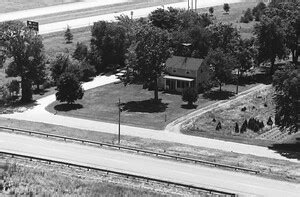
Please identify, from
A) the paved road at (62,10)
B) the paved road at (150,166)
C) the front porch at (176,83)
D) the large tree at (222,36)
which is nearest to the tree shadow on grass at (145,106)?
the front porch at (176,83)

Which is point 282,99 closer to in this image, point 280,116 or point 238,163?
point 280,116

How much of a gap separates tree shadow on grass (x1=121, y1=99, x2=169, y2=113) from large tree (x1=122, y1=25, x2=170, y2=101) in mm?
1504

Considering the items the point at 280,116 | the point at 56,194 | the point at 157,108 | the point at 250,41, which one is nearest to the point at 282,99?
the point at 280,116

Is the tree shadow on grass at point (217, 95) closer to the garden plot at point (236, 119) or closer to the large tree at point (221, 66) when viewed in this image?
the large tree at point (221, 66)

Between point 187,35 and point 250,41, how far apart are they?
10547 mm

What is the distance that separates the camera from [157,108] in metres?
80.0

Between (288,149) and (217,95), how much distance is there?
24.0 metres

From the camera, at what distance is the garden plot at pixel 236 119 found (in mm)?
69312

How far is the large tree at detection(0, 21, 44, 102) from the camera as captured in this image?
83.4 meters

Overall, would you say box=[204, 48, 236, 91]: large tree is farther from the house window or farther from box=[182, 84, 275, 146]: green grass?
box=[182, 84, 275, 146]: green grass

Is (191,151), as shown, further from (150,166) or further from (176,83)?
(176,83)

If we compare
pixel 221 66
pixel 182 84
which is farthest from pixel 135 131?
pixel 221 66

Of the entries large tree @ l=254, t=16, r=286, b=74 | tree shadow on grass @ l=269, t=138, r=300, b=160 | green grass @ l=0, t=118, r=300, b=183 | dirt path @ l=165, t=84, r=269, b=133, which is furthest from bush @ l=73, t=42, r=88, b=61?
tree shadow on grass @ l=269, t=138, r=300, b=160

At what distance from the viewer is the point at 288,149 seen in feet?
207
